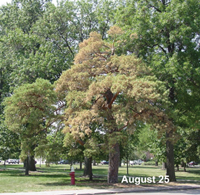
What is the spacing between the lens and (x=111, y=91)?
1577cm

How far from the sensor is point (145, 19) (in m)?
19.0

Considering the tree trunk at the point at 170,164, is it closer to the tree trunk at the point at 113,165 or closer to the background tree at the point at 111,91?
the background tree at the point at 111,91

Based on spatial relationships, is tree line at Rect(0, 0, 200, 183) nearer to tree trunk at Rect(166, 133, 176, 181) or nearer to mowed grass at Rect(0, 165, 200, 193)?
tree trunk at Rect(166, 133, 176, 181)

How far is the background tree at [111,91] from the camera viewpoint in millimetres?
14562

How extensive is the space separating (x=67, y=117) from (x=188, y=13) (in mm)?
10868

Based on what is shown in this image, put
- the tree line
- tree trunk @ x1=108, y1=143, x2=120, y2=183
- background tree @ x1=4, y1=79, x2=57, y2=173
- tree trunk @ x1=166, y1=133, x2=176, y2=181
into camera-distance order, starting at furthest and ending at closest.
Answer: tree trunk @ x1=166, y1=133, x2=176, y2=181
tree trunk @ x1=108, y1=143, x2=120, y2=183
background tree @ x1=4, y1=79, x2=57, y2=173
the tree line

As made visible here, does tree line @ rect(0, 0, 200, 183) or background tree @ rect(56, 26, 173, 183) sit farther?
tree line @ rect(0, 0, 200, 183)

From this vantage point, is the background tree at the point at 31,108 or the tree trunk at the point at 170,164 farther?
the tree trunk at the point at 170,164

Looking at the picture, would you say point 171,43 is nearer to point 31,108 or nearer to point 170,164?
point 170,164

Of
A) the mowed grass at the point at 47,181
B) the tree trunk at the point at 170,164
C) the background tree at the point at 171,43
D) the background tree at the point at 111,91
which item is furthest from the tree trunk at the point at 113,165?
the tree trunk at the point at 170,164

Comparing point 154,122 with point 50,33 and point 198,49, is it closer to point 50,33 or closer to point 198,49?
point 198,49

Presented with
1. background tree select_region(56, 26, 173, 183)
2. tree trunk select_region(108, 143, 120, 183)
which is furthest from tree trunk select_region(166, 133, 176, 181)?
tree trunk select_region(108, 143, 120, 183)

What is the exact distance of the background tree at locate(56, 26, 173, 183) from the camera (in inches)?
573

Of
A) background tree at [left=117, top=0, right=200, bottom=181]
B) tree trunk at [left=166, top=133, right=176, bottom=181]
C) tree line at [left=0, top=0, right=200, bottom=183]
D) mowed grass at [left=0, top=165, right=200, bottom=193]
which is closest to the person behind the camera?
mowed grass at [left=0, top=165, right=200, bottom=193]
